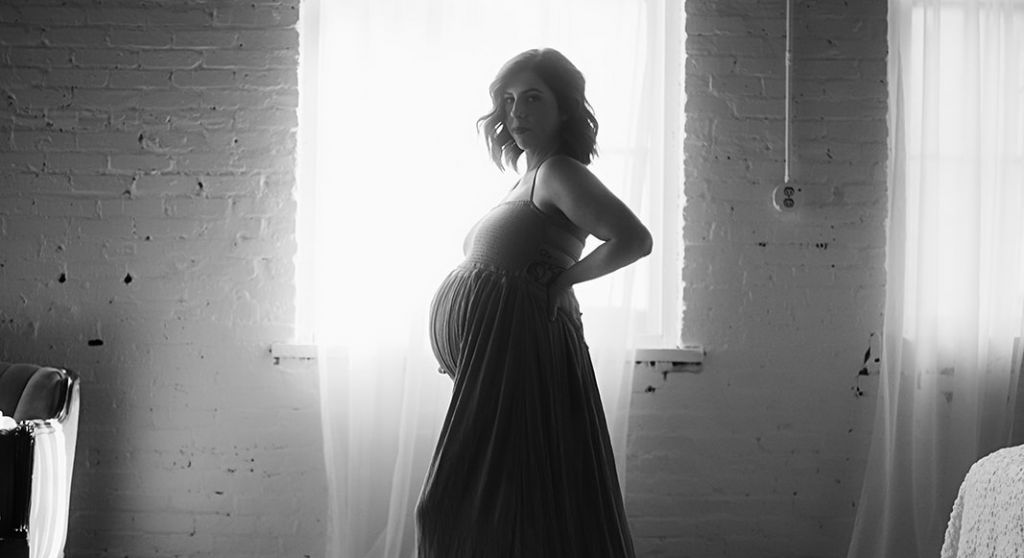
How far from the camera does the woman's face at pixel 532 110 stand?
6.78 ft

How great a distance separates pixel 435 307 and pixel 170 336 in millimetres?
1282

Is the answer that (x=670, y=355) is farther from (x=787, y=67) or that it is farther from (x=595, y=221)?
(x=595, y=221)

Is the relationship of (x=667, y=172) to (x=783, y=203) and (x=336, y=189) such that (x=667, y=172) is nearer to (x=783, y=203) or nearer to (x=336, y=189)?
(x=783, y=203)

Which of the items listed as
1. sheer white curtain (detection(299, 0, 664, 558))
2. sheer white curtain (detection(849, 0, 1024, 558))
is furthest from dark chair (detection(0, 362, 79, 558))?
sheer white curtain (detection(849, 0, 1024, 558))

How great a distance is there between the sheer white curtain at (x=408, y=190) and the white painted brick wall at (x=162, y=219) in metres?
0.15

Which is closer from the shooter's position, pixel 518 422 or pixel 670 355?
pixel 518 422

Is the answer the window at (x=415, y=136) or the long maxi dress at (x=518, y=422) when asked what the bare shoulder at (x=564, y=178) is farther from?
the window at (x=415, y=136)

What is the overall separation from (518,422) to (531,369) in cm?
11

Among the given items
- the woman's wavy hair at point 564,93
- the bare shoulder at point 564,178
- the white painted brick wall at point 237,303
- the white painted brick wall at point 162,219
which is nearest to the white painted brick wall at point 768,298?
the white painted brick wall at point 237,303

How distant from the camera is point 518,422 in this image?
192cm

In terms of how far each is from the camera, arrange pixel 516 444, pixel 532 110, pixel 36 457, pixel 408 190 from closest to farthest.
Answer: pixel 516 444
pixel 532 110
pixel 36 457
pixel 408 190

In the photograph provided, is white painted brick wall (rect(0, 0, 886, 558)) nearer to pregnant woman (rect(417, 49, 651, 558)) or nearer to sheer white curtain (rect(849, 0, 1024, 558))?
sheer white curtain (rect(849, 0, 1024, 558))

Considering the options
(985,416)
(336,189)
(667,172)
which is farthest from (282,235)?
(985,416)

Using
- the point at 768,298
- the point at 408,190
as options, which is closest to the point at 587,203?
the point at 408,190
